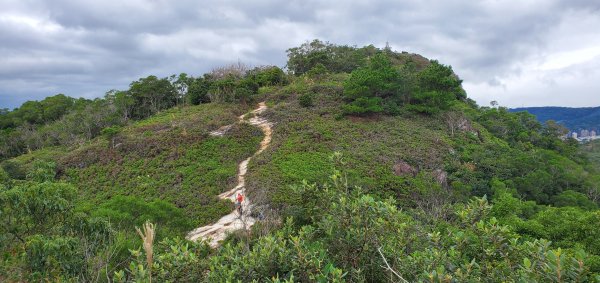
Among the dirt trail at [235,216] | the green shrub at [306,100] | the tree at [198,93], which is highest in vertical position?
the tree at [198,93]

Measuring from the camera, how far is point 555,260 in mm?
1996

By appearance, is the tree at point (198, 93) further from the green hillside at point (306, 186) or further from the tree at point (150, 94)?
the tree at point (150, 94)

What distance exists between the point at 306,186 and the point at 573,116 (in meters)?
132

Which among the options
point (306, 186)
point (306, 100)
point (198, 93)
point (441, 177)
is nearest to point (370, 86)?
point (306, 100)

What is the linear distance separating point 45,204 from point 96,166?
13.7 metres

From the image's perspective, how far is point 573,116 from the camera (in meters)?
106

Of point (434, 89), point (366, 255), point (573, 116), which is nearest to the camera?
point (366, 255)

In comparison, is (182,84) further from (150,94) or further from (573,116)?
(573,116)

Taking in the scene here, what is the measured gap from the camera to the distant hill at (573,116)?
8986 cm

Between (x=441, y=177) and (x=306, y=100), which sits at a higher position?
(x=306, y=100)

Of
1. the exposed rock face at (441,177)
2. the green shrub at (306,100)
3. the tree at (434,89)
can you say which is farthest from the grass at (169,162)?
the tree at (434,89)

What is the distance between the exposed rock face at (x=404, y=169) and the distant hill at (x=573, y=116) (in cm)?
8492

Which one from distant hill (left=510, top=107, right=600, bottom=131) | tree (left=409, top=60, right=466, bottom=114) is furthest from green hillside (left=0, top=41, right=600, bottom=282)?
distant hill (left=510, top=107, right=600, bottom=131)

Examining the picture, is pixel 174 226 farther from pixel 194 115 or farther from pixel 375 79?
pixel 375 79
